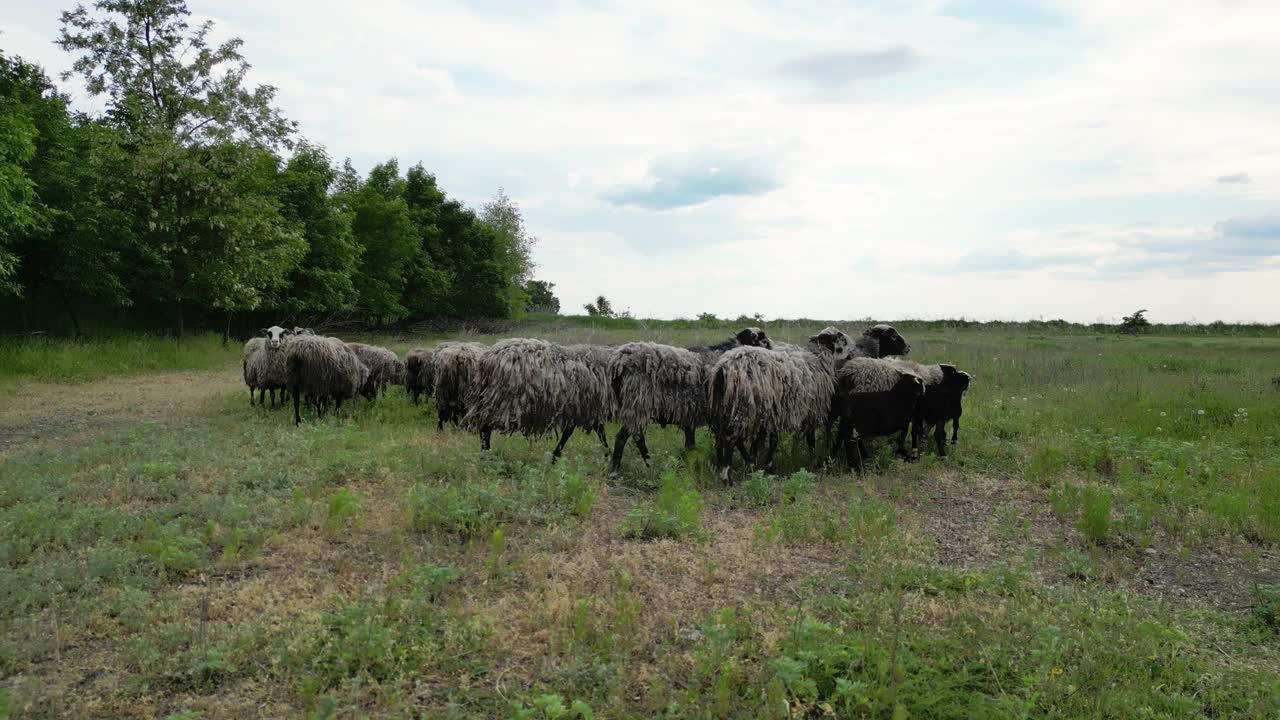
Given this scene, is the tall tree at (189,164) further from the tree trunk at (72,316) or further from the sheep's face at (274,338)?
the sheep's face at (274,338)

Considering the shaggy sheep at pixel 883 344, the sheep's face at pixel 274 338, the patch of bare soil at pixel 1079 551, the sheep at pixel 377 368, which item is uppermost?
the shaggy sheep at pixel 883 344

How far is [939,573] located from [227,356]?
26.9 m

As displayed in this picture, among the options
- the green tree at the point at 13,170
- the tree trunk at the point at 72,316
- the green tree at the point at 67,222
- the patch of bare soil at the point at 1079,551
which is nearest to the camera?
the patch of bare soil at the point at 1079,551

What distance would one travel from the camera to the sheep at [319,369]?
1276 centimetres

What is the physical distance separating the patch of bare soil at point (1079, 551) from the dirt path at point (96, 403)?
12237 mm

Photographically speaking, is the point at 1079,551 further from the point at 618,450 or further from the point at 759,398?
the point at 618,450

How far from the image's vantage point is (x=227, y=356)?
86.2 ft

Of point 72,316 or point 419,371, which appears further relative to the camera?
point 72,316

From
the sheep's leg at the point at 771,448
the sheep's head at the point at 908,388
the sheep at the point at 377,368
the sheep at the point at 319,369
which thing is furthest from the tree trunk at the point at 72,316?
the sheep's head at the point at 908,388

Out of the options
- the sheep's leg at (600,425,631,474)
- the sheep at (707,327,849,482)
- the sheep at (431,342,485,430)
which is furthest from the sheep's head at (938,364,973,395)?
the sheep at (431,342,485,430)

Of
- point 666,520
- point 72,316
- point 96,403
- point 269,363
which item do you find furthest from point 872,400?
point 72,316

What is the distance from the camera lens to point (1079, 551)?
6617mm

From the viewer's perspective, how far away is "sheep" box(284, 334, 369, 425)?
1276 cm

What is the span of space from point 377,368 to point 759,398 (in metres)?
9.62
